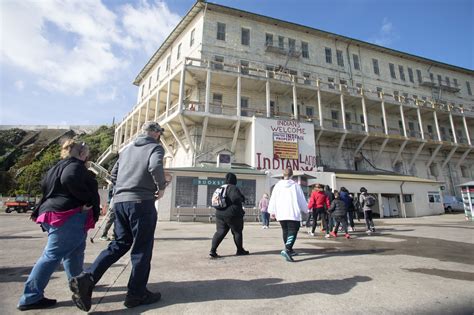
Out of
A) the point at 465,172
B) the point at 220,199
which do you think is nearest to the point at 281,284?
the point at 220,199

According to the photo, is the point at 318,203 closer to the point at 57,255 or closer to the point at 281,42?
the point at 57,255

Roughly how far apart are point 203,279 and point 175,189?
12532mm

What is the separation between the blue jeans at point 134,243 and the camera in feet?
7.90

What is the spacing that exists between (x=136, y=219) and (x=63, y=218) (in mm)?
752

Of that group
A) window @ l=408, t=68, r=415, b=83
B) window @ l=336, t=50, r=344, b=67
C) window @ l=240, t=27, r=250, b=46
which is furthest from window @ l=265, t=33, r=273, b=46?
window @ l=408, t=68, r=415, b=83

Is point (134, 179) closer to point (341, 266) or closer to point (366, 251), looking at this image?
point (341, 266)

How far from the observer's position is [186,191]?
15461 mm

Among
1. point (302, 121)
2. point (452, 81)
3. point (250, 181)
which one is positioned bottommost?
point (250, 181)

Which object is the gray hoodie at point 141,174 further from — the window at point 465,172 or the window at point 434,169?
the window at point 465,172

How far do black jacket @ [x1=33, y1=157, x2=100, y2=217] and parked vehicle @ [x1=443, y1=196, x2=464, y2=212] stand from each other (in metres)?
33.4

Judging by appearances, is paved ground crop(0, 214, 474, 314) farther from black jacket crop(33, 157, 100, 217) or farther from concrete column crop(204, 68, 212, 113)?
concrete column crop(204, 68, 212, 113)

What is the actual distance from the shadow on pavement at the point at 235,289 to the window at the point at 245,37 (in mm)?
24494

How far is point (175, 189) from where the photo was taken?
1530 cm

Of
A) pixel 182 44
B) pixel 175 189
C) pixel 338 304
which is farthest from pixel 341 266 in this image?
pixel 182 44
